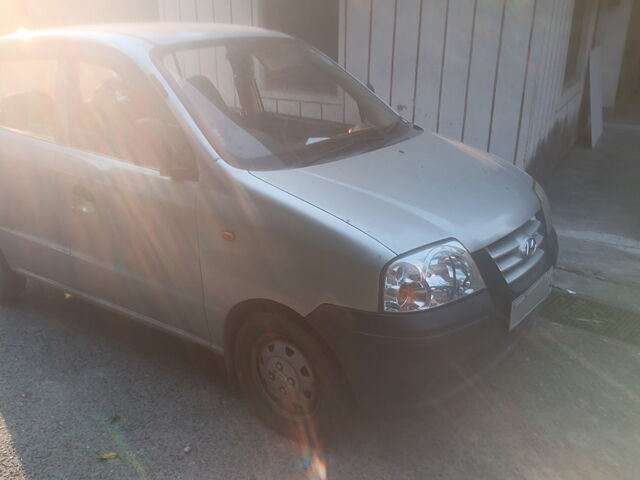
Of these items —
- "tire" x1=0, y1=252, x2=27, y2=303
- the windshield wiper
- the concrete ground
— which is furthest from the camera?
the concrete ground

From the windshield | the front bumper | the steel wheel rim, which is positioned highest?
the windshield

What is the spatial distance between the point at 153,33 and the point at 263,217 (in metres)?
1.46

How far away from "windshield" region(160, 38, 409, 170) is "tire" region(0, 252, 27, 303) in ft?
6.54

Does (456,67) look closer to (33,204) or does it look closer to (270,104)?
(270,104)

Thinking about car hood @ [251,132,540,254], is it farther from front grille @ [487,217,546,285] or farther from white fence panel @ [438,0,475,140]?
white fence panel @ [438,0,475,140]

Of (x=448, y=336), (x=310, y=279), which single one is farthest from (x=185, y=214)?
(x=448, y=336)

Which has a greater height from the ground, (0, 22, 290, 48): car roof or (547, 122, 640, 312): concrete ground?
(0, 22, 290, 48): car roof

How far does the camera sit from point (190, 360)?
11.2 feet

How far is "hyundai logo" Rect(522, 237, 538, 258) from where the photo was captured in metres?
2.67

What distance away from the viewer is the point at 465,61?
5141mm

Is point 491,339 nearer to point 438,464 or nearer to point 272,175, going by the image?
point 438,464

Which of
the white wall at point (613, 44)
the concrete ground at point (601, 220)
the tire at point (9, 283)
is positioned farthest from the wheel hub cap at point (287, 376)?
the white wall at point (613, 44)

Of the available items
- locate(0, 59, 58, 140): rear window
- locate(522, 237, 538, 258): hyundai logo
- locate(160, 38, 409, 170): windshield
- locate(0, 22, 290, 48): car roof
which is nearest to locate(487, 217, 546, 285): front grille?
locate(522, 237, 538, 258): hyundai logo

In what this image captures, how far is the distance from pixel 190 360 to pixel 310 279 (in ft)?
4.68
